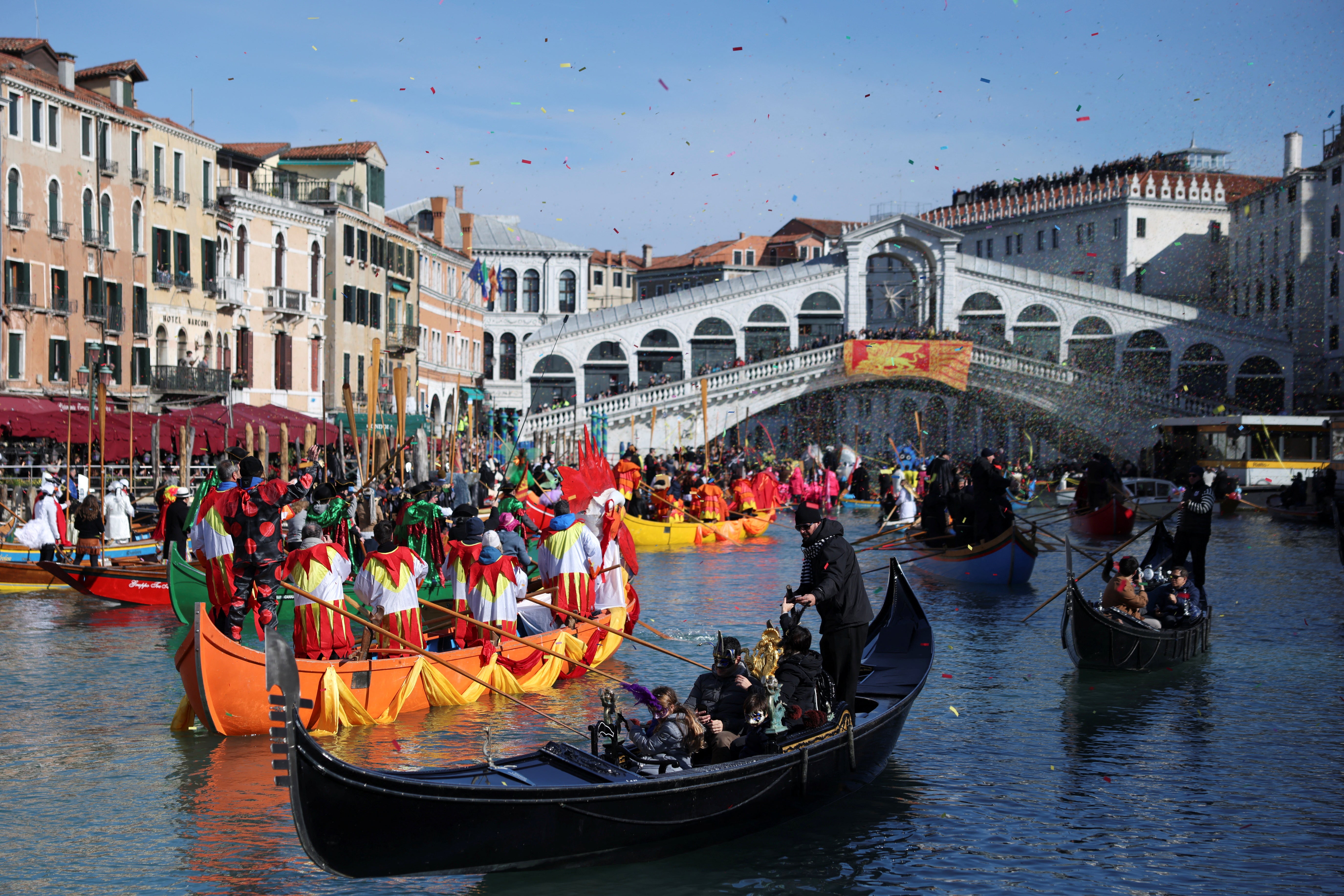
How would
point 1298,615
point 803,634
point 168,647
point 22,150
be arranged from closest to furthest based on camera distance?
point 803,634, point 168,647, point 1298,615, point 22,150

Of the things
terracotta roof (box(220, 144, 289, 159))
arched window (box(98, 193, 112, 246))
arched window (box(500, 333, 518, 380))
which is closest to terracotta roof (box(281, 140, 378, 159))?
terracotta roof (box(220, 144, 289, 159))

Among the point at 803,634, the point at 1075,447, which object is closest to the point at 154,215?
the point at 803,634

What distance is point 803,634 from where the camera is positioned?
781 centimetres

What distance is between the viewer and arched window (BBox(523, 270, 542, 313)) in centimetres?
6462

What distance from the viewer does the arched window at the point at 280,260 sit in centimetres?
3578

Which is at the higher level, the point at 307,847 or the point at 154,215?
the point at 154,215

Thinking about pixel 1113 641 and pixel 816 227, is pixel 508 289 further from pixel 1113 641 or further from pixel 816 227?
pixel 1113 641

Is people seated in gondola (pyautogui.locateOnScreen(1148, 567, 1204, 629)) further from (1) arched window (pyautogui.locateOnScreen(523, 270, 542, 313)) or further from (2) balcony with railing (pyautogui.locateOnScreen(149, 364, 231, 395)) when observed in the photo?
(1) arched window (pyautogui.locateOnScreen(523, 270, 542, 313))

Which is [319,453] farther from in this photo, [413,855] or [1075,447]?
[1075,447]

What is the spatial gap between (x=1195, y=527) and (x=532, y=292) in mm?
52866

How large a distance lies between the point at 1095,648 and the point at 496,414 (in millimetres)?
42119

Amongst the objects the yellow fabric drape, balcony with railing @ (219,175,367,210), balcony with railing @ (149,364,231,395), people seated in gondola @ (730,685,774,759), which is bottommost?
the yellow fabric drape

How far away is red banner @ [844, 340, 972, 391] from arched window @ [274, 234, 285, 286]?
744 inches

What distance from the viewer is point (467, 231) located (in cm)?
5644
